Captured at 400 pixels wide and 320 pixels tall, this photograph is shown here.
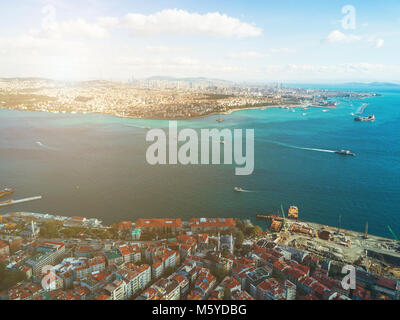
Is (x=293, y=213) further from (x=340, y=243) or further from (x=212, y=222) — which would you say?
(x=212, y=222)

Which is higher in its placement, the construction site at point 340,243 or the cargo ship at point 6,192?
the cargo ship at point 6,192

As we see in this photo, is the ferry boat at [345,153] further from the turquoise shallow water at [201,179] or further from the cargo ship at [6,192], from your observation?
the cargo ship at [6,192]

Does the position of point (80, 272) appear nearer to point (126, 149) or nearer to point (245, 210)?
point (245, 210)

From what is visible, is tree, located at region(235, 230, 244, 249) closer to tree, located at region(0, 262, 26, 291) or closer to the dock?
tree, located at region(0, 262, 26, 291)

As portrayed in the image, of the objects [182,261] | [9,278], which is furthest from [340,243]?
[9,278]

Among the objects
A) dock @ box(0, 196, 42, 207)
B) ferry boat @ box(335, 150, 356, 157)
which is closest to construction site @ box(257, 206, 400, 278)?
dock @ box(0, 196, 42, 207)

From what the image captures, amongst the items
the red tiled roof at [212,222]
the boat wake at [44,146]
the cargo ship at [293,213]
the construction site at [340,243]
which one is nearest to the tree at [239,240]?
the red tiled roof at [212,222]
